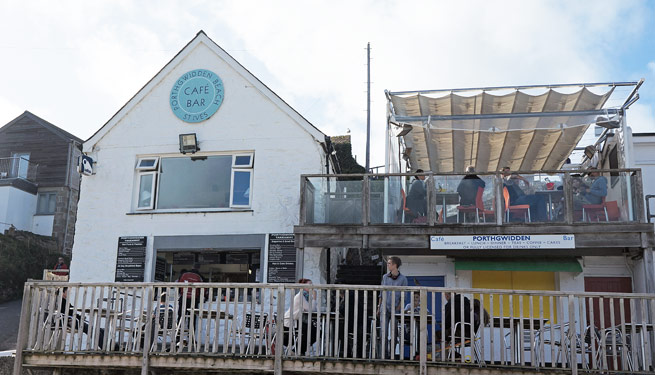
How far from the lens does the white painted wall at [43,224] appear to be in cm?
3127

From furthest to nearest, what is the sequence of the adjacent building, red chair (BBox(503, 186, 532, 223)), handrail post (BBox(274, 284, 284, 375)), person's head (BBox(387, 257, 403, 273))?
1. the adjacent building
2. red chair (BBox(503, 186, 532, 223))
3. person's head (BBox(387, 257, 403, 273))
4. handrail post (BBox(274, 284, 284, 375))

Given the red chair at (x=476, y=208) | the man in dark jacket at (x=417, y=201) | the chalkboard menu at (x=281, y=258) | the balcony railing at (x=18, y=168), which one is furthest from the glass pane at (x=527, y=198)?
the balcony railing at (x=18, y=168)

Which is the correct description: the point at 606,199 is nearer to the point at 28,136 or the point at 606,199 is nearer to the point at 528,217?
the point at 528,217

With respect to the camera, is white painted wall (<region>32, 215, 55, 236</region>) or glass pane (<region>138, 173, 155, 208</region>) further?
white painted wall (<region>32, 215, 55, 236</region>)

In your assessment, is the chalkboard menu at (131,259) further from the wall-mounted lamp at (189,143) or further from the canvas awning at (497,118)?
the canvas awning at (497,118)

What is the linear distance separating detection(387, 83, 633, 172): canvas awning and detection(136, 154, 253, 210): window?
11.5 feet

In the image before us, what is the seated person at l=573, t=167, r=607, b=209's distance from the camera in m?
12.9

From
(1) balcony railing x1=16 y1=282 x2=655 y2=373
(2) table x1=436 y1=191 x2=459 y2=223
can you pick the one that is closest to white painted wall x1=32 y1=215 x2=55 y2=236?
(1) balcony railing x1=16 y1=282 x2=655 y2=373

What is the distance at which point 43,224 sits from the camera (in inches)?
1238

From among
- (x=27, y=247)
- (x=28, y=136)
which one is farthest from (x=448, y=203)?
(x=28, y=136)

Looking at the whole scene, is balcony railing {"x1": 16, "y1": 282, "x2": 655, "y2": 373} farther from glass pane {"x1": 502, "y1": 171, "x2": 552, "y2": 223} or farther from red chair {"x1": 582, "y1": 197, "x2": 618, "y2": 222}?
glass pane {"x1": 502, "y1": 171, "x2": 552, "y2": 223}

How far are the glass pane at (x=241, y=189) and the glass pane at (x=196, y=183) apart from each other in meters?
0.18

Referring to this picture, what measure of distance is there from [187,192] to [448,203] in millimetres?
5774

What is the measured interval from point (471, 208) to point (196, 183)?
6020mm
